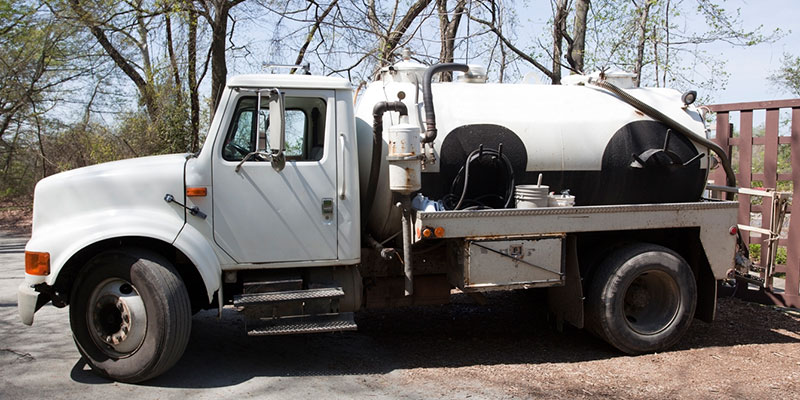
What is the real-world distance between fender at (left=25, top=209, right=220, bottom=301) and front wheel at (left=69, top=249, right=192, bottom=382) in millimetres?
201

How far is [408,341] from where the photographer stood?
6.09 meters

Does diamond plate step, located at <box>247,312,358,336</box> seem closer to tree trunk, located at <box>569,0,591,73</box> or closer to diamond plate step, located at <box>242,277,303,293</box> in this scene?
diamond plate step, located at <box>242,277,303,293</box>

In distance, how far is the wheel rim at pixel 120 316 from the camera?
4.77m

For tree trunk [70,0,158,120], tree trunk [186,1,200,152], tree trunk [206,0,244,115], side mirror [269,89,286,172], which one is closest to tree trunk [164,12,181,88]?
tree trunk [186,1,200,152]

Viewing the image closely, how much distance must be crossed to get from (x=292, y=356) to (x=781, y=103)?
603 centimetres

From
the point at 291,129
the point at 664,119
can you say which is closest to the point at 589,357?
the point at 664,119

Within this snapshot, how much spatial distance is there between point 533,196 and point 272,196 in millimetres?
2250

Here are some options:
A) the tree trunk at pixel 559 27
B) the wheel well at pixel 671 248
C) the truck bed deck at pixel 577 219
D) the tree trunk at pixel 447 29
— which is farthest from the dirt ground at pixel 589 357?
the tree trunk at pixel 559 27

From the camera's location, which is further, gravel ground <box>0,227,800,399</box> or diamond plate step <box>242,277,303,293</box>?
diamond plate step <box>242,277,303,293</box>

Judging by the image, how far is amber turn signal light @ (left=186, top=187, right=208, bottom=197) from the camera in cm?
489

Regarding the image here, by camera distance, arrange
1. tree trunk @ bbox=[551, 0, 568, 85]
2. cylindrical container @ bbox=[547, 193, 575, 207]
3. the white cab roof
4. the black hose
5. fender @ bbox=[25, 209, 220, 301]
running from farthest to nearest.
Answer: tree trunk @ bbox=[551, 0, 568, 85], the black hose, cylindrical container @ bbox=[547, 193, 575, 207], the white cab roof, fender @ bbox=[25, 209, 220, 301]

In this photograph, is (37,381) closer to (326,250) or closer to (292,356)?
(292,356)

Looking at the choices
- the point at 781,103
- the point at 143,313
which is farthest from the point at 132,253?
the point at 781,103

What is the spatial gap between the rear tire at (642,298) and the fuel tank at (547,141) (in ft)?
2.12
